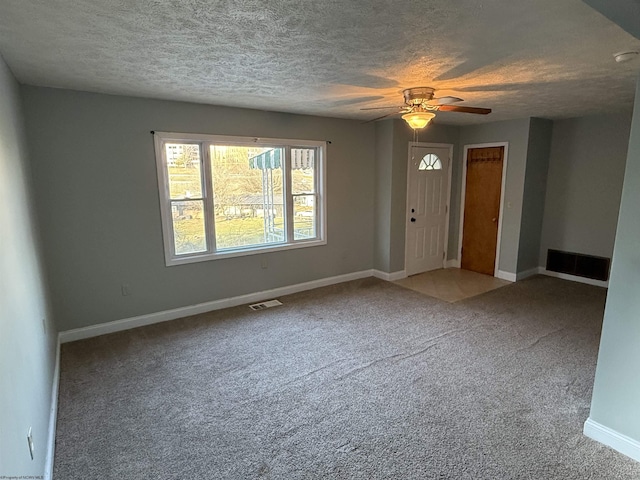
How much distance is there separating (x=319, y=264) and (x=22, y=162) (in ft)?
11.4

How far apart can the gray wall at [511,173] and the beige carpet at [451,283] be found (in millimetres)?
435

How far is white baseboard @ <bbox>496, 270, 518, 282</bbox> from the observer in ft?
17.7

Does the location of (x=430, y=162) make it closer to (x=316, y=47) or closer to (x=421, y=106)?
(x=421, y=106)

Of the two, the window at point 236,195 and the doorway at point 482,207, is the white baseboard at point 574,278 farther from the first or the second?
the window at point 236,195


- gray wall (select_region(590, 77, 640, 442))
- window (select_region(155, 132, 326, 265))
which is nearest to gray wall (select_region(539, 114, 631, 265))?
window (select_region(155, 132, 326, 265))

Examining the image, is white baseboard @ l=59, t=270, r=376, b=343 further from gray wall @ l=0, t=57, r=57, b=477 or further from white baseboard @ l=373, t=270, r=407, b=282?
gray wall @ l=0, t=57, r=57, b=477

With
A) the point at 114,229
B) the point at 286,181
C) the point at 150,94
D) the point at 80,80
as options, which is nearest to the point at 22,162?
the point at 80,80

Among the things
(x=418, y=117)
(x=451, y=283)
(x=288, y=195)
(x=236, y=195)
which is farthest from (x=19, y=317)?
(x=451, y=283)

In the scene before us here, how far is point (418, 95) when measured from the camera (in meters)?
3.09

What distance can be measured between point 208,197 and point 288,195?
1.07 m

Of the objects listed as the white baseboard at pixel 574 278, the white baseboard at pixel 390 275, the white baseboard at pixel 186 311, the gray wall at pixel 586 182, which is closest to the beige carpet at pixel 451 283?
the white baseboard at pixel 390 275

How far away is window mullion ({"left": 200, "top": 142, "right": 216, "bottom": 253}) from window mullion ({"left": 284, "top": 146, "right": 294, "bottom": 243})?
0.99 meters

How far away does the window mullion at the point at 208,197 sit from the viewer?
4066 mm

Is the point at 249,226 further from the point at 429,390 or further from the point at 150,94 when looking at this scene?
the point at 429,390
